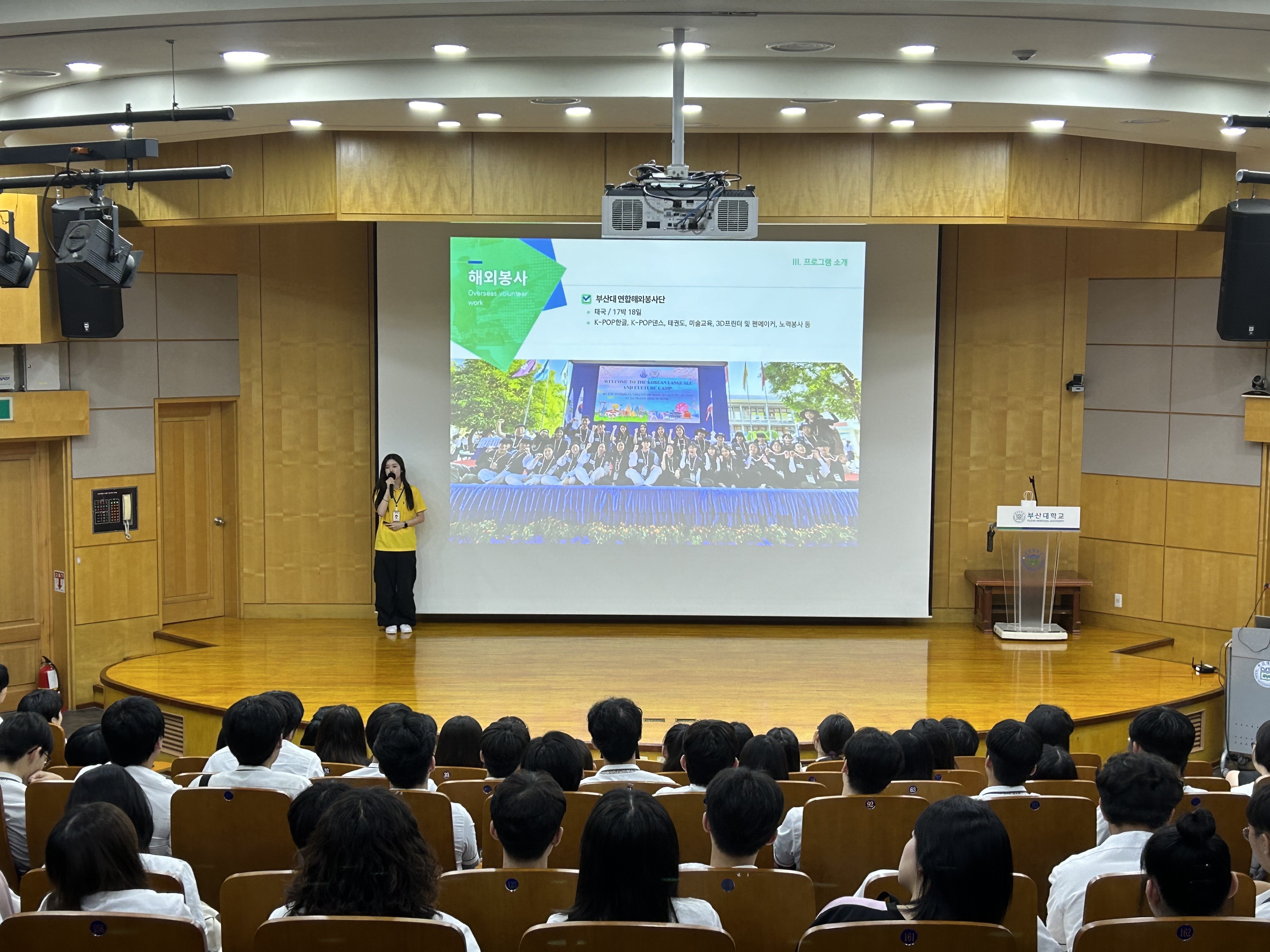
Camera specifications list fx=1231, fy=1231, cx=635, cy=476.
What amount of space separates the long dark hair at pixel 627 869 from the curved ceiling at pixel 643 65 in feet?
13.7

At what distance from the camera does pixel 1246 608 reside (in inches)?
383

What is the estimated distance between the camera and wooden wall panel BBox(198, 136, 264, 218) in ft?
28.7

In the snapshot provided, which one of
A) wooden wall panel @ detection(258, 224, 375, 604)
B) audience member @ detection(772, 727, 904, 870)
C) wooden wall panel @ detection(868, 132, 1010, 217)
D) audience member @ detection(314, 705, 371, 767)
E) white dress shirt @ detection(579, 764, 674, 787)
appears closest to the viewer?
audience member @ detection(772, 727, 904, 870)

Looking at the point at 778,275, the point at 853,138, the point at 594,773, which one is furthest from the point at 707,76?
the point at 594,773

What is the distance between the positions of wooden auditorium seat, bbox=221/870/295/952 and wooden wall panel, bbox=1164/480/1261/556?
8883mm

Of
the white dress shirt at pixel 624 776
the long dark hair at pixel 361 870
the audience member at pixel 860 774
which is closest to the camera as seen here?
the long dark hair at pixel 361 870

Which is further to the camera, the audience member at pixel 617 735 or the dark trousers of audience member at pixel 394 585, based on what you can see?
the dark trousers of audience member at pixel 394 585

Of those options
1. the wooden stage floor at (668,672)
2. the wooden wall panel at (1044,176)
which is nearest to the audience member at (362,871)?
the wooden stage floor at (668,672)

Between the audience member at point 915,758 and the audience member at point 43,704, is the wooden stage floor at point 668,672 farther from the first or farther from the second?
the audience member at point 915,758

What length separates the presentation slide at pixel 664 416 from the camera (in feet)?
32.3

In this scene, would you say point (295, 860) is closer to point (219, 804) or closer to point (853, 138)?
point (219, 804)

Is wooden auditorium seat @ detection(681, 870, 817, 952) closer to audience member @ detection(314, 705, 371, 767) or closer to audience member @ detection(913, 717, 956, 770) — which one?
audience member @ detection(913, 717, 956, 770)

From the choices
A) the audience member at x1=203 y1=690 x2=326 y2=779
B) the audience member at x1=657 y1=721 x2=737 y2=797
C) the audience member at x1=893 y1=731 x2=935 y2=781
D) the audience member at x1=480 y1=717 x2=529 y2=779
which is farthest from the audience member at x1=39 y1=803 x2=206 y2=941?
the audience member at x1=893 y1=731 x2=935 y2=781

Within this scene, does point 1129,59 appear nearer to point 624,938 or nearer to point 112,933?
point 624,938
